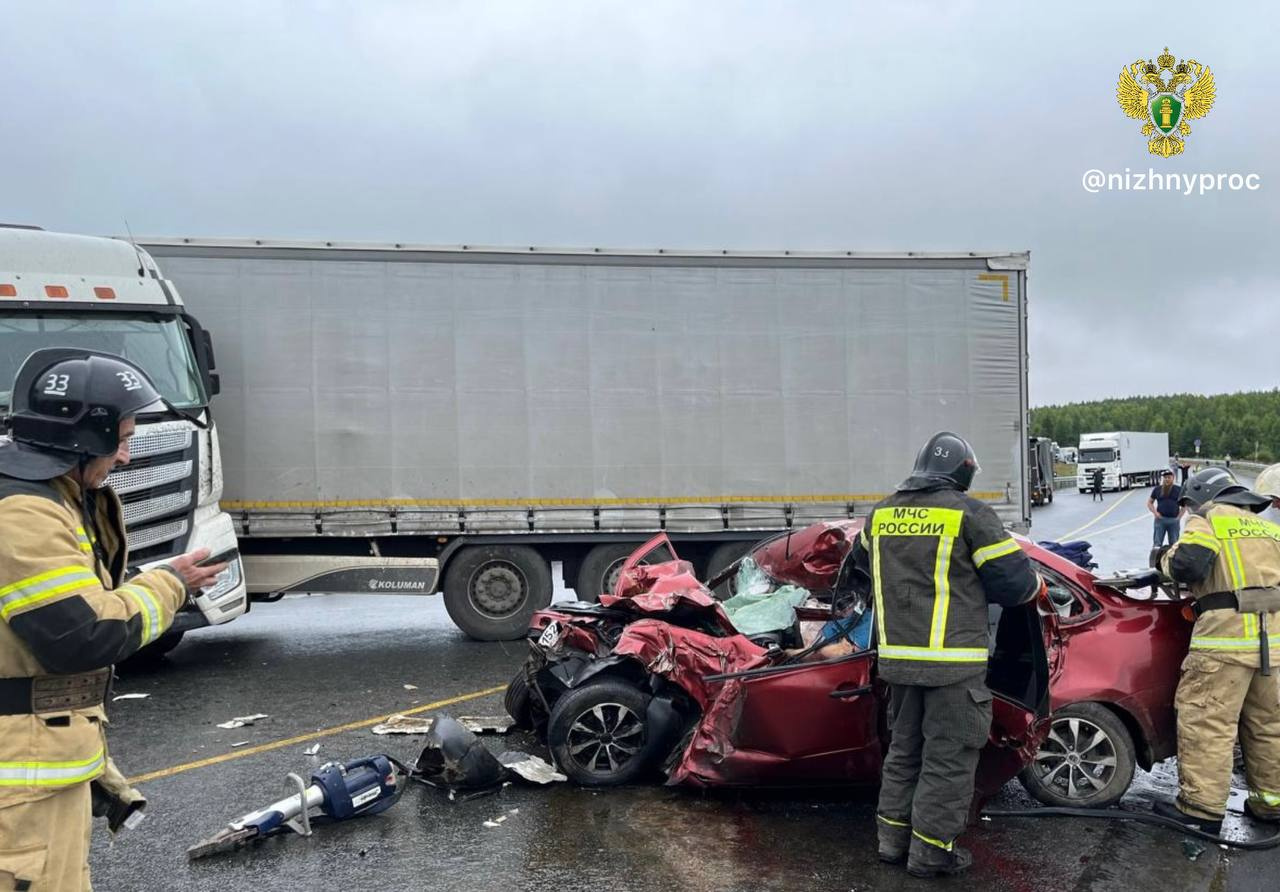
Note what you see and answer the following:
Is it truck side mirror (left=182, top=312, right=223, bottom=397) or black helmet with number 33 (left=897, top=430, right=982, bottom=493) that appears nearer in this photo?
black helmet with number 33 (left=897, top=430, right=982, bottom=493)

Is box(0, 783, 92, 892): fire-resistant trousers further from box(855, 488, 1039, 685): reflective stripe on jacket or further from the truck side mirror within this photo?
the truck side mirror

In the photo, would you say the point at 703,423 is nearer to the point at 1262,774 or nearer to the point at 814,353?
the point at 814,353

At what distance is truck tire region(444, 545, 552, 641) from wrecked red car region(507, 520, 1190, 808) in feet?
12.6

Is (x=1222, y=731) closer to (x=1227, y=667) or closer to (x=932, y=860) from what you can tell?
(x=1227, y=667)

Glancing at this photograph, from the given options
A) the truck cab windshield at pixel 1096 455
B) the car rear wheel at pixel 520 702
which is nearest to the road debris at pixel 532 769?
the car rear wheel at pixel 520 702

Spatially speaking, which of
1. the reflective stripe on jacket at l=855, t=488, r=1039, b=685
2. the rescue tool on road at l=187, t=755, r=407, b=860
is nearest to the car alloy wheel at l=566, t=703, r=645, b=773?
the rescue tool on road at l=187, t=755, r=407, b=860

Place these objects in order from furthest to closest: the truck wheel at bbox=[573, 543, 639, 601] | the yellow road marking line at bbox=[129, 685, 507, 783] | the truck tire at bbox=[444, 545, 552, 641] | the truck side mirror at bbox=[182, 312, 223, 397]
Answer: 1. the truck wheel at bbox=[573, 543, 639, 601]
2. the truck tire at bbox=[444, 545, 552, 641]
3. the truck side mirror at bbox=[182, 312, 223, 397]
4. the yellow road marking line at bbox=[129, 685, 507, 783]

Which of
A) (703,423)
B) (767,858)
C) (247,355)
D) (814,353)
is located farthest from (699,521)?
(767,858)

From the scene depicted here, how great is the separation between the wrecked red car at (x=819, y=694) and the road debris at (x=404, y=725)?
3.43ft

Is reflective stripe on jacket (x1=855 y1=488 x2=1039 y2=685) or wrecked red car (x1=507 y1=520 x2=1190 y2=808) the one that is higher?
reflective stripe on jacket (x1=855 y1=488 x2=1039 y2=685)

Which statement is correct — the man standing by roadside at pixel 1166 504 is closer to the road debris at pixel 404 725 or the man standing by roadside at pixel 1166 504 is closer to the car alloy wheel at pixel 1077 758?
the car alloy wheel at pixel 1077 758

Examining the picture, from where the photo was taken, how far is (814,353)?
9.75 meters

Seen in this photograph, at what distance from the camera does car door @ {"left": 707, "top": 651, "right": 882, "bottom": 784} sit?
4.37 meters

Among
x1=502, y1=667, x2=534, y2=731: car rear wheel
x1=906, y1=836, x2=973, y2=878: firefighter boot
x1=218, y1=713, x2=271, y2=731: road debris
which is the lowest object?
x1=218, y1=713, x2=271, y2=731: road debris
